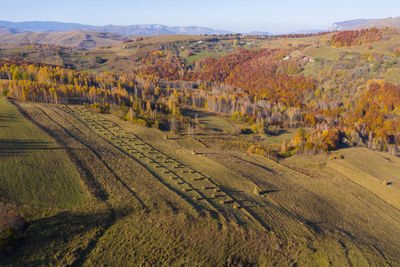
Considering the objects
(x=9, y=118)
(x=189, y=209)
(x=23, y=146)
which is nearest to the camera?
(x=189, y=209)

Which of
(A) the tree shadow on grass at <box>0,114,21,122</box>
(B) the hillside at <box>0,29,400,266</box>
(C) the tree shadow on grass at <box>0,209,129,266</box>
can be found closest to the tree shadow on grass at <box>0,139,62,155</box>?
(B) the hillside at <box>0,29,400,266</box>

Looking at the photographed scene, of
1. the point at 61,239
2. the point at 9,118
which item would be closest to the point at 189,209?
the point at 61,239

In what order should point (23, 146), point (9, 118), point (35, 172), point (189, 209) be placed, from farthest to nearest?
1. point (9, 118)
2. point (23, 146)
3. point (35, 172)
4. point (189, 209)

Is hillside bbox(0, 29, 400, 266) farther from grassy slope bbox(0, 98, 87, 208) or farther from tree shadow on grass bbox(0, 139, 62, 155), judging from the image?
tree shadow on grass bbox(0, 139, 62, 155)

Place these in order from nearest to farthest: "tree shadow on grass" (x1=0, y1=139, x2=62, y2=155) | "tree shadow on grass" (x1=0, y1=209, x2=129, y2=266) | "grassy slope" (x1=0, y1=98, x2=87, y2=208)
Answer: "tree shadow on grass" (x1=0, y1=209, x2=129, y2=266), "grassy slope" (x1=0, y1=98, x2=87, y2=208), "tree shadow on grass" (x1=0, y1=139, x2=62, y2=155)

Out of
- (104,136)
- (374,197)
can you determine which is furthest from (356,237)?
(104,136)

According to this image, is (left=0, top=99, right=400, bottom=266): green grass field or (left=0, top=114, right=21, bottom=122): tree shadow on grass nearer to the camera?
(left=0, top=99, right=400, bottom=266): green grass field

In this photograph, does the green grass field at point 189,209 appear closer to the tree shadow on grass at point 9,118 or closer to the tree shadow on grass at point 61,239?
the tree shadow on grass at point 61,239

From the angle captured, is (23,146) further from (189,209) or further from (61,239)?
(189,209)
